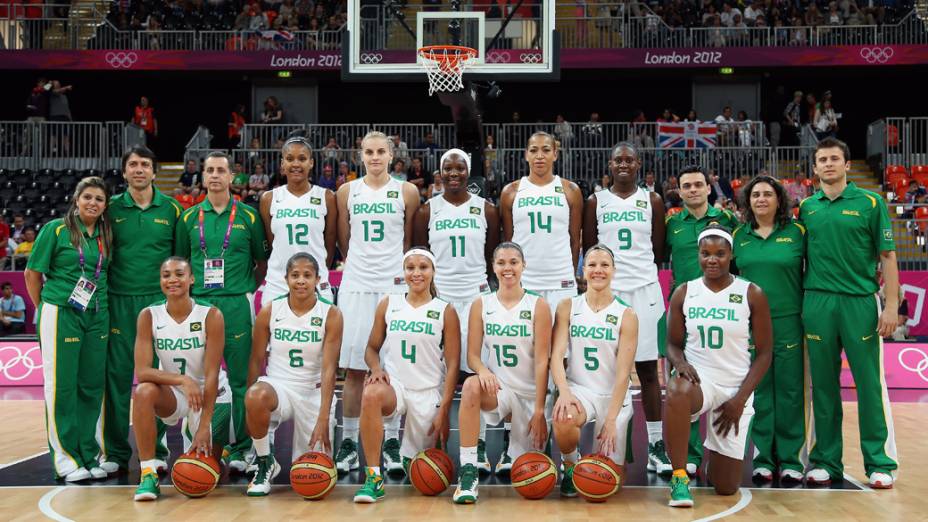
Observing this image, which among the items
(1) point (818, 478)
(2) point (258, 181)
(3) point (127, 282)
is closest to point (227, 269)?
(3) point (127, 282)

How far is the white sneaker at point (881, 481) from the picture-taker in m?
5.64

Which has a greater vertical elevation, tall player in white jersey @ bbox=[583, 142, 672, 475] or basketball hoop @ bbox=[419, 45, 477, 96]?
basketball hoop @ bbox=[419, 45, 477, 96]

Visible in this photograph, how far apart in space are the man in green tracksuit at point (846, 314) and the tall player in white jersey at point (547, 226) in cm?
155

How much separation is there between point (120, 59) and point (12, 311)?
8.96 meters

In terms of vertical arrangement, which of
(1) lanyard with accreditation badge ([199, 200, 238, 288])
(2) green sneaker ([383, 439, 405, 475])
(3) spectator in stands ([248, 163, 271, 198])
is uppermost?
(3) spectator in stands ([248, 163, 271, 198])

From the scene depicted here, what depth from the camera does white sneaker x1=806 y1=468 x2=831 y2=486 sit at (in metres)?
5.75

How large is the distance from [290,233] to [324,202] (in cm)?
33

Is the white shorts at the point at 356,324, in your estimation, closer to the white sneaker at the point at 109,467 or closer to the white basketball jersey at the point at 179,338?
the white basketball jersey at the point at 179,338

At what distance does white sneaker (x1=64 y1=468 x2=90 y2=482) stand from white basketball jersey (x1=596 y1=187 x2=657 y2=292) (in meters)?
3.65

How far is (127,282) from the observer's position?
616cm

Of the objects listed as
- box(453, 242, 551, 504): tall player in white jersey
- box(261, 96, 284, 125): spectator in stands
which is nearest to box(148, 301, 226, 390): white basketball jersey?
box(453, 242, 551, 504): tall player in white jersey

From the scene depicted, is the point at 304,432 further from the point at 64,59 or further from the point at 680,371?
the point at 64,59

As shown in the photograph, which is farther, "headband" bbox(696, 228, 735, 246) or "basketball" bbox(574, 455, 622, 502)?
"headband" bbox(696, 228, 735, 246)

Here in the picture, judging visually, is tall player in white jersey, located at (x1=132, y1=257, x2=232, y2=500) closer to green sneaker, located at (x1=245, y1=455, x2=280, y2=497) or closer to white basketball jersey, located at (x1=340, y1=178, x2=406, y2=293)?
green sneaker, located at (x1=245, y1=455, x2=280, y2=497)
